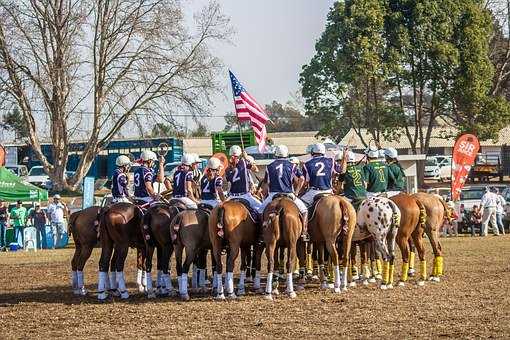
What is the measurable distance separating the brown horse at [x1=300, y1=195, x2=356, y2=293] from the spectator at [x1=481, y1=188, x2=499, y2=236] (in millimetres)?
22367

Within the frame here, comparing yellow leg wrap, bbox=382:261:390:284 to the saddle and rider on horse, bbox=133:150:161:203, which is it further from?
rider on horse, bbox=133:150:161:203

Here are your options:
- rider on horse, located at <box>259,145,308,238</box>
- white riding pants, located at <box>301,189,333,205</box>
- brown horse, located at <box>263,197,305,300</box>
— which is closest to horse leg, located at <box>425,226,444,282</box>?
white riding pants, located at <box>301,189,333,205</box>

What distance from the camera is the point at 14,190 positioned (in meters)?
39.4

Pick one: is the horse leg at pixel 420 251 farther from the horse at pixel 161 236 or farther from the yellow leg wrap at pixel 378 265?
the horse at pixel 161 236

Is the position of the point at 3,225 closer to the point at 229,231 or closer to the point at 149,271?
the point at 149,271

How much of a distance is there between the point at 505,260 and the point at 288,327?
12808 millimetres

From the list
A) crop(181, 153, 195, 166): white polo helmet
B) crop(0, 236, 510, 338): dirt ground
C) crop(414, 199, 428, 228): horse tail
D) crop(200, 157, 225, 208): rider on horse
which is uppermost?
crop(181, 153, 195, 166): white polo helmet

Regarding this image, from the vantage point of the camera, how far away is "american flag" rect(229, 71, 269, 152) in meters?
23.7

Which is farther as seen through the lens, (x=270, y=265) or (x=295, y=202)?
(x=295, y=202)

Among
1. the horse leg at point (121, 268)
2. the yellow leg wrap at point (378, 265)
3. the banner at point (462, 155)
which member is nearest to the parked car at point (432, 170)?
the banner at point (462, 155)

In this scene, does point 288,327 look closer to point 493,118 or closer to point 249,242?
point 249,242

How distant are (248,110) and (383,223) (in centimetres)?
607

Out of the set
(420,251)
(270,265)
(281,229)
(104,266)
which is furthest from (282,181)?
(104,266)

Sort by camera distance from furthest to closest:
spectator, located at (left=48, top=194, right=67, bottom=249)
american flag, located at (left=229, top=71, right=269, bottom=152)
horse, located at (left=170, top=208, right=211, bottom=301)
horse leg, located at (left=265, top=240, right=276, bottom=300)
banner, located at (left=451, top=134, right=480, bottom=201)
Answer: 1. spectator, located at (left=48, top=194, right=67, bottom=249)
2. banner, located at (left=451, top=134, right=480, bottom=201)
3. american flag, located at (left=229, top=71, right=269, bottom=152)
4. horse, located at (left=170, top=208, right=211, bottom=301)
5. horse leg, located at (left=265, top=240, right=276, bottom=300)
